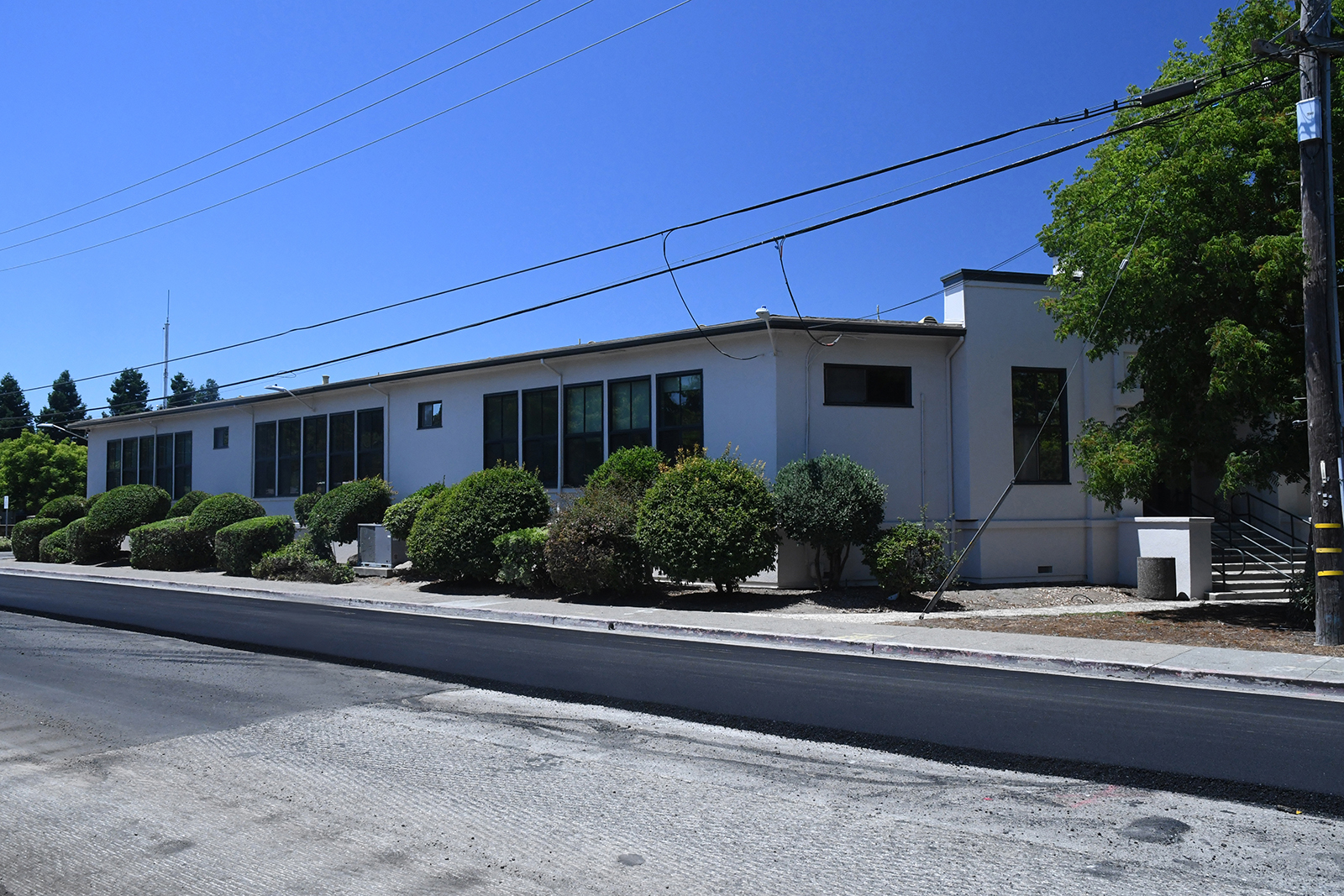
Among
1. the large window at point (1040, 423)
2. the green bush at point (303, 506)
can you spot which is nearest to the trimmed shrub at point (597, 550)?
the large window at point (1040, 423)

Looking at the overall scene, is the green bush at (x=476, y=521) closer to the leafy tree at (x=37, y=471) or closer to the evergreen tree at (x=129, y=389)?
the leafy tree at (x=37, y=471)

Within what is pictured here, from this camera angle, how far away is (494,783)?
642 cm

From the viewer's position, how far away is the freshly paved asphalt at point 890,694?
23.9 feet

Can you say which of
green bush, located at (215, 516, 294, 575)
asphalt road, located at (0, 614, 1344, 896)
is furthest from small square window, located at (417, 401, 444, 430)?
asphalt road, located at (0, 614, 1344, 896)

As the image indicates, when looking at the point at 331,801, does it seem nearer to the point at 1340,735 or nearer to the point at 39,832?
the point at 39,832

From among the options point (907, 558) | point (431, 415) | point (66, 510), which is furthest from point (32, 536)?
point (907, 558)

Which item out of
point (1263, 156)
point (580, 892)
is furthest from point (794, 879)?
point (1263, 156)

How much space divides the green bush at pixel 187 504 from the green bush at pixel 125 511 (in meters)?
0.52

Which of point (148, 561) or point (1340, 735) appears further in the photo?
point (148, 561)

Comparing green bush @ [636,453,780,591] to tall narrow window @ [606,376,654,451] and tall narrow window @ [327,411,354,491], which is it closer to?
tall narrow window @ [606,376,654,451]

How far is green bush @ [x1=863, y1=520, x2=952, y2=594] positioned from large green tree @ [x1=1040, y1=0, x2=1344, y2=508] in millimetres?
2874

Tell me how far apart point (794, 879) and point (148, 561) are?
91.2 ft

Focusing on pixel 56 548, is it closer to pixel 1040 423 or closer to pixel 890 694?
pixel 1040 423

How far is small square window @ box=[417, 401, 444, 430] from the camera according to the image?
88.0 feet
